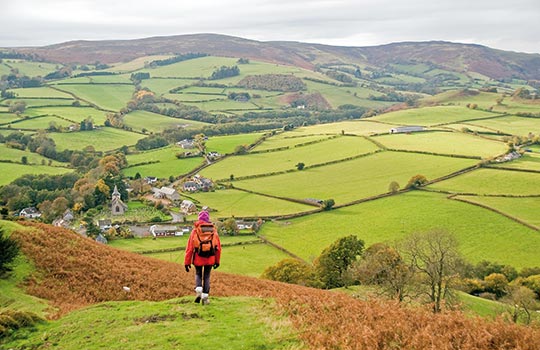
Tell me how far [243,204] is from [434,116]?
90612mm

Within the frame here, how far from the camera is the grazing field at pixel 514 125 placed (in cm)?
11388

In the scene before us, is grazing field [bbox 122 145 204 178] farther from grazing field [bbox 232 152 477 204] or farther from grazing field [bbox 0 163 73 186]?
grazing field [bbox 232 152 477 204]

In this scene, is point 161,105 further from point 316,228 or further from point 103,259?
point 103,259

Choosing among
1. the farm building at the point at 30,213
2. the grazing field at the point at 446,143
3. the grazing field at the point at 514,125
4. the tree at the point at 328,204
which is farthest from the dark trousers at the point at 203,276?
the grazing field at the point at 514,125

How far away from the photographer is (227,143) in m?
113

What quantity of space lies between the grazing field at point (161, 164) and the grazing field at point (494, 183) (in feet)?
161

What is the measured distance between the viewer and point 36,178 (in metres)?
83.5

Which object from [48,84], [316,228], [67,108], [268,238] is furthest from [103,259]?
[48,84]

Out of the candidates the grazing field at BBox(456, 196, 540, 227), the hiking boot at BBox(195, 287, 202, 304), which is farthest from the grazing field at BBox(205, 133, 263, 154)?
the hiking boot at BBox(195, 287, 202, 304)

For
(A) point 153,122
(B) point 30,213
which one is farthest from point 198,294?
(A) point 153,122

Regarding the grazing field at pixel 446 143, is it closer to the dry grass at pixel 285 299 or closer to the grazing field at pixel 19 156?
the grazing field at pixel 19 156

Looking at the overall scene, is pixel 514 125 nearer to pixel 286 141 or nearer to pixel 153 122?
pixel 286 141

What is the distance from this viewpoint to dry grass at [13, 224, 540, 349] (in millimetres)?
13156

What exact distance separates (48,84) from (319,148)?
5275 inches
